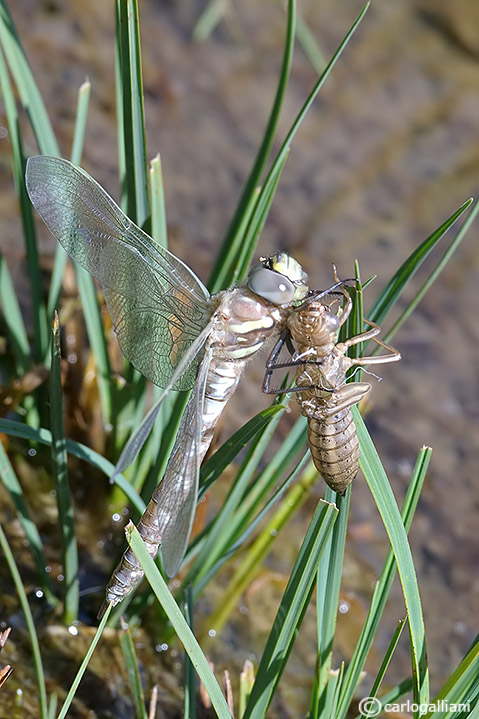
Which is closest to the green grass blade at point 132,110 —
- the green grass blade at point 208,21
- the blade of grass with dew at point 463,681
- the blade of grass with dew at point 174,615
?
the blade of grass with dew at point 174,615

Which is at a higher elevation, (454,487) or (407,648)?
(454,487)

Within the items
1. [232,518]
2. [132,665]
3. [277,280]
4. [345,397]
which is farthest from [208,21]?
[132,665]

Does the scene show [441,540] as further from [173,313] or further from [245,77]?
[245,77]

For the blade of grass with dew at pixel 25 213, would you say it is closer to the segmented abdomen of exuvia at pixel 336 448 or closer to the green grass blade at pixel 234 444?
the green grass blade at pixel 234 444

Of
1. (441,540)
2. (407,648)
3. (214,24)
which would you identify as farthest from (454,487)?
(214,24)

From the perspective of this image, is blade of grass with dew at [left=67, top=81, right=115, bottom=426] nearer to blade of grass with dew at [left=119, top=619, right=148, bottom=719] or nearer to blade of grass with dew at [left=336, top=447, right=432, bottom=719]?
blade of grass with dew at [left=119, top=619, right=148, bottom=719]

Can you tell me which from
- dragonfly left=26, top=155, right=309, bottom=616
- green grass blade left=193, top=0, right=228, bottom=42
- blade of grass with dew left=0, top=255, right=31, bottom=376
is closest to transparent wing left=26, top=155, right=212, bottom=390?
dragonfly left=26, top=155, right=309, bottom=616
